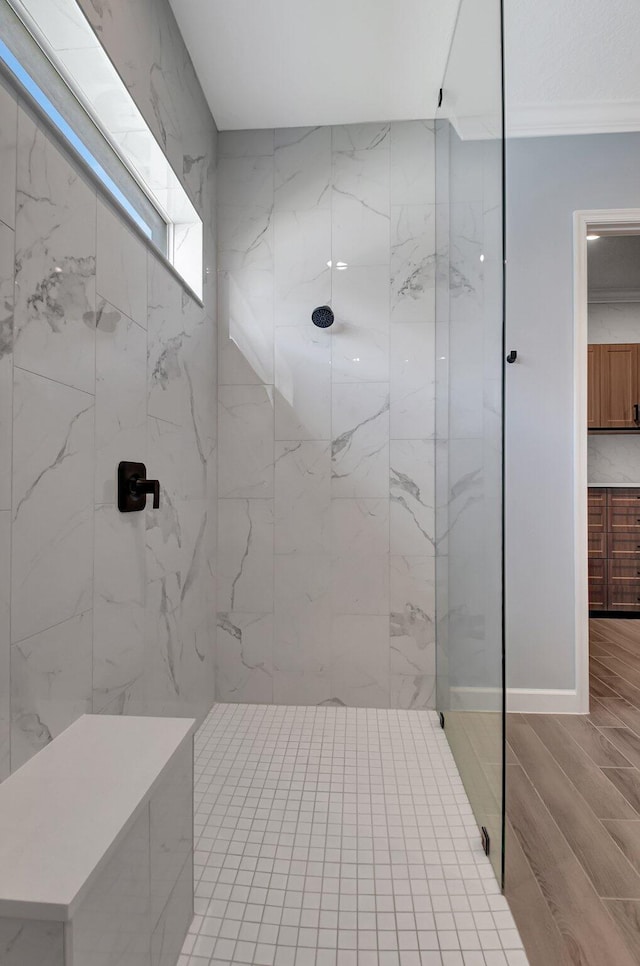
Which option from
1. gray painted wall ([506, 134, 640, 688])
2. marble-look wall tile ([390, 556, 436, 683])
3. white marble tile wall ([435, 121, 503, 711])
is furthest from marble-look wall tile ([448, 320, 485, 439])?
marble-look wall tile ([390, 556, 436, 683])

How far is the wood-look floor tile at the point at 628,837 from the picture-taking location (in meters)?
1.51

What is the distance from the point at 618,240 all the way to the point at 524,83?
219 cm

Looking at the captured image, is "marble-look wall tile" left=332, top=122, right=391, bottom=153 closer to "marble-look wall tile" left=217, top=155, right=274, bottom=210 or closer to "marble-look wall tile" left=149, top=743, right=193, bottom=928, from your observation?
"marble-look wall tile" left=217, top=155, right=274, bottom=210

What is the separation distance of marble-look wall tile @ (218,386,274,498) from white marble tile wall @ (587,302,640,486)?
3654 mm

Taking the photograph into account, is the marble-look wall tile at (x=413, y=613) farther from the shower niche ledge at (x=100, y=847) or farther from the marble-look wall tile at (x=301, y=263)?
the shower niche ledge at (x=100, y=847)

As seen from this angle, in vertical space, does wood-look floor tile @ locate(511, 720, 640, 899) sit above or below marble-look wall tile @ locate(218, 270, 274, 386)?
below

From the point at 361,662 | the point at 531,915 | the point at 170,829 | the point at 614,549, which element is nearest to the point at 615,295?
the point at 614,549

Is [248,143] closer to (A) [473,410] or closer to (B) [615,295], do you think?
(A) [473,410]

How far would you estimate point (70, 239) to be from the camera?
125cm

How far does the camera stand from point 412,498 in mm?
2537

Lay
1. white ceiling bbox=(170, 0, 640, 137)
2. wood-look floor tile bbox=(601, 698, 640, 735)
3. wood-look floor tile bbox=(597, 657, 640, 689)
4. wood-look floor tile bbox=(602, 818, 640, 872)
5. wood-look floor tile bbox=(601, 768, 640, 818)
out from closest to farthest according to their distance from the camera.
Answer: wood-look floor tile bbox=(602, 818, 640, 872) < wood-look floor tile bbox=(601, 768, 640, 818) < white ceiling bbox=(170, 0, 640, 137) < wood-look floor tile bbox=(601, 698, 640, 735) < wood-look floor tile bbox=(597, 657, 640, 689)

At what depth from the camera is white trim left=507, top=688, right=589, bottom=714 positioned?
2508mm

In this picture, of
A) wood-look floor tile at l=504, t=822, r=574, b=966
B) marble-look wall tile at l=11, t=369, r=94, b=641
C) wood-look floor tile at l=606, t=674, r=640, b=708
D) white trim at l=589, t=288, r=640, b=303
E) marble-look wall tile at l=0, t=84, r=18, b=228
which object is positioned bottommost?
wood-look floor tile at l=504, t=822, r=574, b=966

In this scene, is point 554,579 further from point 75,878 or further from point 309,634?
point 75,878
